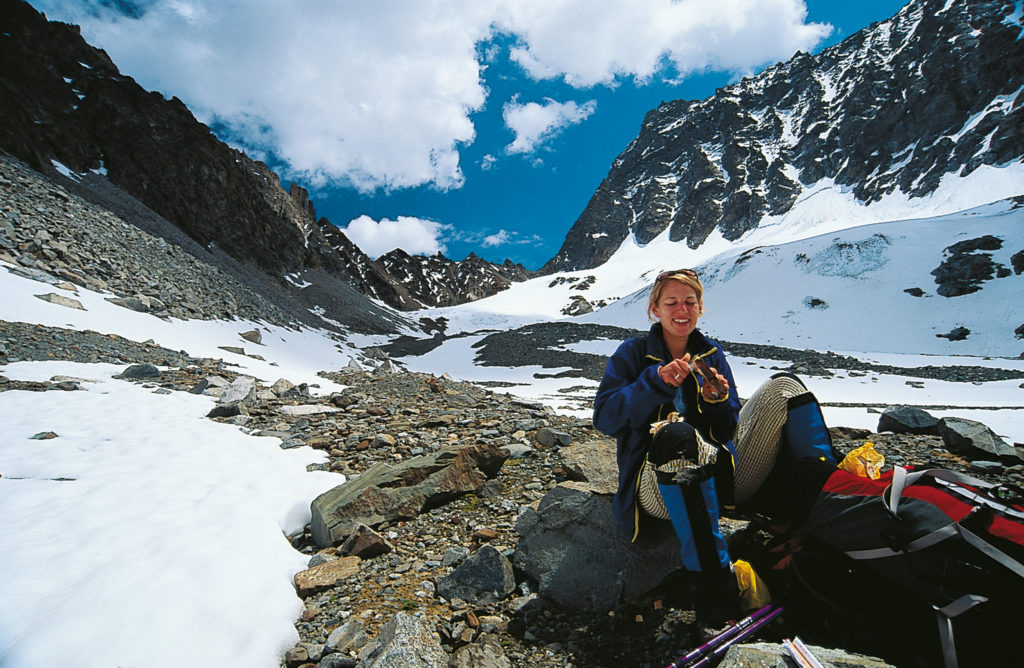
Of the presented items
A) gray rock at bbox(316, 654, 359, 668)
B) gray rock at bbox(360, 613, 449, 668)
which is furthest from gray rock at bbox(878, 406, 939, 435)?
gray rock at bbox(316, 654, 359, 668)

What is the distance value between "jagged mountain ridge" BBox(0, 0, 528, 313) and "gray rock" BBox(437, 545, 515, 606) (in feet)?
137

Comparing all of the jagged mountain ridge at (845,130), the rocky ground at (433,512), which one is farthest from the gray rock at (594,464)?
the jagged mountain ridge at (845,130)

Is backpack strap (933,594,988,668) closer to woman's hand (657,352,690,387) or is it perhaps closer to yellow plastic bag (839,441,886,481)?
yellow plastic bag (839,441,886,481)

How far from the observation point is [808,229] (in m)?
90.7

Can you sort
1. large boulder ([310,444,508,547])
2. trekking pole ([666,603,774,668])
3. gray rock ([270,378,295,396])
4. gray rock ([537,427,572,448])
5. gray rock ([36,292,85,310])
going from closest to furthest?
trekking pole ([666,603,774,668]), large boulder ([310,444,508,547]), gray rock ([537,427,572,448]), gray rock ([270,378,295,396]), gray rock ([36,292,85,310])

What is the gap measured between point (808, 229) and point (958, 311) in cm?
6385

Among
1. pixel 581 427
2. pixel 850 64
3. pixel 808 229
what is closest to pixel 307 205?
pixel 581 427

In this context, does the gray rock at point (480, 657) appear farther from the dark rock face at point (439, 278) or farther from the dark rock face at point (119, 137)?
the dark rock face at point (439, 278)

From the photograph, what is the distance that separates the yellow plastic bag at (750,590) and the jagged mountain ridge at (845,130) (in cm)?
10930

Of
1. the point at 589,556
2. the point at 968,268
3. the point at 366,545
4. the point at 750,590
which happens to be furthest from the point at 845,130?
the point at 366,545

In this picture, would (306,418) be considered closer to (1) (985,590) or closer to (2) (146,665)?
(2) (146,665)

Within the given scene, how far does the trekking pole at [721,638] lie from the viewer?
213cm

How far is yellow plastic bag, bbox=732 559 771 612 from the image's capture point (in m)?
2.48

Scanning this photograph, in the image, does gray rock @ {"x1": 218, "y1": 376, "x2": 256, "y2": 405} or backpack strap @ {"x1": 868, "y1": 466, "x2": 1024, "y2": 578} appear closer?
backpack strap @ {"x1": 868, "y1": 466, "x2": 1024, "y2": 578}
